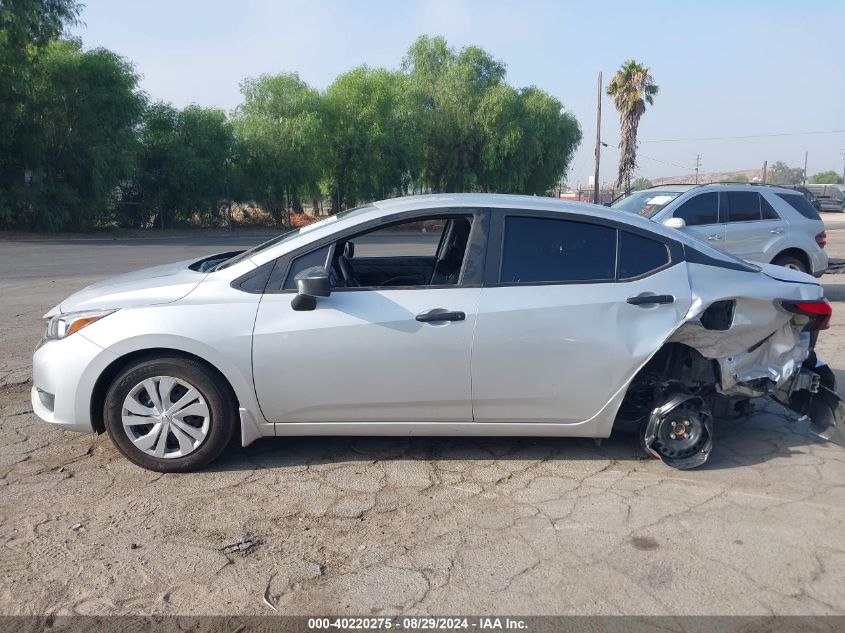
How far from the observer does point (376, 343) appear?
13.1 feet

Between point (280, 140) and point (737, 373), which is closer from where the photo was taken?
point (737, 373)

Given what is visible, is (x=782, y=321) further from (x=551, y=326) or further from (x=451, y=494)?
(x=451, y=494)

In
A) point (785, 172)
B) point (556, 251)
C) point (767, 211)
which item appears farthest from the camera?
point (785, 172)

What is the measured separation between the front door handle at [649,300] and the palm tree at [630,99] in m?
40.5

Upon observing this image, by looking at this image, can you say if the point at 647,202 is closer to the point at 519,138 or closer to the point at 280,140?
the point at 280,140

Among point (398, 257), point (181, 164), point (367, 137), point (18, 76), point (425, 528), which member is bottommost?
point (425, 528)

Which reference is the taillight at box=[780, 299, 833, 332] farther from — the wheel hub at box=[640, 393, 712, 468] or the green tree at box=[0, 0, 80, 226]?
the green tree at box=[0, 0, 80, 226]

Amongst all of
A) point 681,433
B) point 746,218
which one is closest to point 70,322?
point 681,433

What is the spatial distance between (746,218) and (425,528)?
827 centimetres

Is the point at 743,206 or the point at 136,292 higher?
the point at 743,206

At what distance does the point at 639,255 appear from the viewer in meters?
4.26

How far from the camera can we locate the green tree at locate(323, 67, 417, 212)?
34.6 m

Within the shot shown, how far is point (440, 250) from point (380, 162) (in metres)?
31.2

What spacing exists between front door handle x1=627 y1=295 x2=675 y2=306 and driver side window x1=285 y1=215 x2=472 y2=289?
106 centimetres
